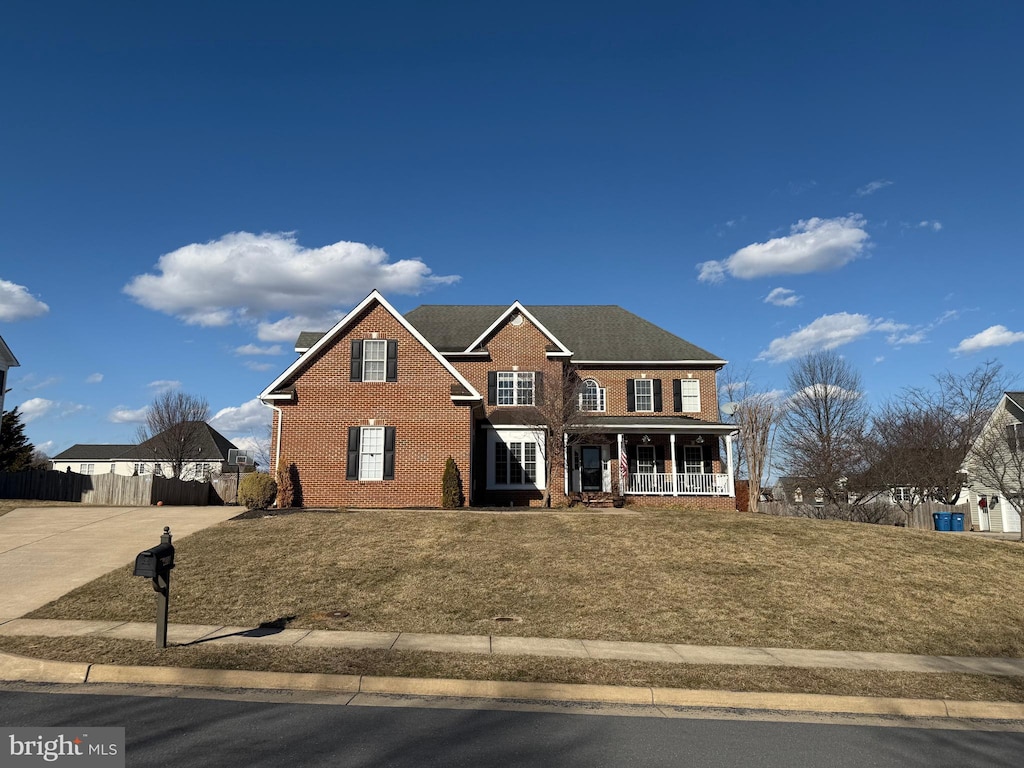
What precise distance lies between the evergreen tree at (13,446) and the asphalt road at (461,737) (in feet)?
156

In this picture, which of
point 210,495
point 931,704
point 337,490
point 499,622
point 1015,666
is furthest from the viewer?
point 210,495

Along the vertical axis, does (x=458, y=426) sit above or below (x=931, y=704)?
above

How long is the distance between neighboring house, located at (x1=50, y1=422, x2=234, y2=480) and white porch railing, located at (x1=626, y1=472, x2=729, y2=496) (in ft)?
121

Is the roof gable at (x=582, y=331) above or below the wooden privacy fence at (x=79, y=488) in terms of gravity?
above

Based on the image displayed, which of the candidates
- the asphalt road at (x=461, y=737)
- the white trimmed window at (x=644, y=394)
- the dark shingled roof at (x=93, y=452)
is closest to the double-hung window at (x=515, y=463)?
the white trimmed window at (x=644, y=394)

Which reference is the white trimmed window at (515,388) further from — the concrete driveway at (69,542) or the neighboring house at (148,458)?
the neighboring house at (148,458)

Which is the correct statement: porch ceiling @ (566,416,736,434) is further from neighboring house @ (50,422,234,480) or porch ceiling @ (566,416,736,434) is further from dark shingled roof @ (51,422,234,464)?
dark shingled roof @ (51,422,234,464)

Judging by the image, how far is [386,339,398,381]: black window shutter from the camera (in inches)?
882

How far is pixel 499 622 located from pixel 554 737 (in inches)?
166

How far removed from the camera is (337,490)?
21.8 m

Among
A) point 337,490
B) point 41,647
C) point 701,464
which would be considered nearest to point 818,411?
point 701,464

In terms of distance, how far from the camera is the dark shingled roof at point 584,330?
30125 millimetres

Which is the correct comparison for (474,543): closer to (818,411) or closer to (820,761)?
(820,761)

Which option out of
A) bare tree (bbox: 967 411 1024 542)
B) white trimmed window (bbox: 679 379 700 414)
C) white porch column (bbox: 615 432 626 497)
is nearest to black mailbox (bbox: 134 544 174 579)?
white porch column (bbox: 615 432 626 497)
